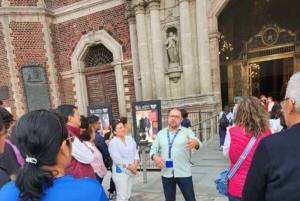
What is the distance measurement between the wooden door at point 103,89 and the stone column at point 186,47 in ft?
14.2

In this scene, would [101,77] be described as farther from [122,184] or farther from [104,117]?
[122,184]

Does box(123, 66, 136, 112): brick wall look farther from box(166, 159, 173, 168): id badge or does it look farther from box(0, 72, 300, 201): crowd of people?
box(0, 72, 300, 201): crowd of people

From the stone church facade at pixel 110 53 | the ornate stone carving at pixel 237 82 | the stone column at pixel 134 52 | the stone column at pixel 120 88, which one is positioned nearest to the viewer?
the stone church facade at pixel 110 53

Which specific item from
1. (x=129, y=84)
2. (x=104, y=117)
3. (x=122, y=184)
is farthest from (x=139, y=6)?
(x=122, y=184)

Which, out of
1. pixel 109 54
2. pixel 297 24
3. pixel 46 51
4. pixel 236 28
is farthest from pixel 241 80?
pixel 46 51

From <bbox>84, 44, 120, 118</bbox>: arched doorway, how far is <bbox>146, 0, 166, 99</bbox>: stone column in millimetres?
3115

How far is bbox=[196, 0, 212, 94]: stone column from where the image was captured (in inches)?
331

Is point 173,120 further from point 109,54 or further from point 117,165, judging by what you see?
point 109,54

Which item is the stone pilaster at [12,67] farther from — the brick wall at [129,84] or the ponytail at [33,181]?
the ponytail at [33,181]

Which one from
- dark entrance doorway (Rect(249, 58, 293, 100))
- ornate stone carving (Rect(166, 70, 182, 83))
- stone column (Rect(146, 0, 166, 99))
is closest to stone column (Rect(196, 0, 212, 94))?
ornate stone carving (Rect(166, 70, 182, 83))

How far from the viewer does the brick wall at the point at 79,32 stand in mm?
10703

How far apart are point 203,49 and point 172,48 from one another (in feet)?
4.16

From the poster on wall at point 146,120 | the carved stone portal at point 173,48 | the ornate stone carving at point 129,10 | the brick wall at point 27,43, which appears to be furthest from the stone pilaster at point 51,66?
the carved stone portal at point 173,48

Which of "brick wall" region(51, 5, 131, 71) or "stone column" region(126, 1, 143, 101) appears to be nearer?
"stone column" region(126, 1, 143, 101)
